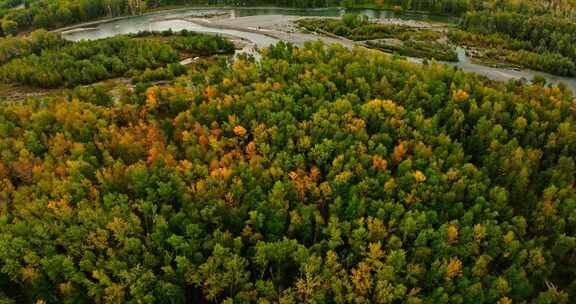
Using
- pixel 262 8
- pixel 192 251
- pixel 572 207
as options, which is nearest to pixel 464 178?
pixel 572 207

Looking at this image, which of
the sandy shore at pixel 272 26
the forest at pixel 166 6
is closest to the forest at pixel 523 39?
the forest at pixel 166 6

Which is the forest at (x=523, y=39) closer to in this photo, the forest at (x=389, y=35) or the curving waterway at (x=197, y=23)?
the curving waterway at (x=197, y=23)

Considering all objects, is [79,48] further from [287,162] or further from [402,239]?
[402,239]

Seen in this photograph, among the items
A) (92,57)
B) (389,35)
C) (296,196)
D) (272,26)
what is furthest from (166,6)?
(296,196)

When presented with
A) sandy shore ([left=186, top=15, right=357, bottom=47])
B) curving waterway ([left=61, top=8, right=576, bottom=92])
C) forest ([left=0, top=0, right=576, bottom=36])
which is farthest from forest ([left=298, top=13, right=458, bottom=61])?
forest ([left=0, top=0, right=576, bottom=36])

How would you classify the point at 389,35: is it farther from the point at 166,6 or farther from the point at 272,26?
the point at 166,6

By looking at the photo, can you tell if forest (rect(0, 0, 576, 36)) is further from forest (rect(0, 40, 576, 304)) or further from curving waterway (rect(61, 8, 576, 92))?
forest (rect(0, 40, 576, 304))
